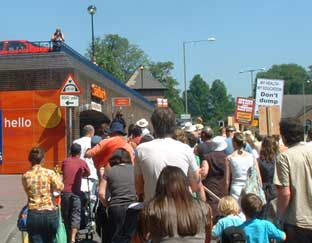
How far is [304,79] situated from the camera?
577 feet

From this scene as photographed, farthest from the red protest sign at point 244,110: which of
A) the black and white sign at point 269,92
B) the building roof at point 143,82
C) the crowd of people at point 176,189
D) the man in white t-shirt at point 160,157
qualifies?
the building roof at point 143,82

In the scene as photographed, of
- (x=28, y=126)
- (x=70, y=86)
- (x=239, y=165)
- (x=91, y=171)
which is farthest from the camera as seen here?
(x=28, y=126)

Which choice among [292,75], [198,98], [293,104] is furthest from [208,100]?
[293,104]

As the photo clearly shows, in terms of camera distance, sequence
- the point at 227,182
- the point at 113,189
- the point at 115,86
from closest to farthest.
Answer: the point at 113,189 < the point at 227,182 < the point at 115,86

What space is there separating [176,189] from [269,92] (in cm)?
1321

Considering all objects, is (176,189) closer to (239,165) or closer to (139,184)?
(139,184)

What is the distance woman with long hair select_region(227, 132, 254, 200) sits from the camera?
30.1ft

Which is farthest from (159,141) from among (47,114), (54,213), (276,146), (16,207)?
(47,114)

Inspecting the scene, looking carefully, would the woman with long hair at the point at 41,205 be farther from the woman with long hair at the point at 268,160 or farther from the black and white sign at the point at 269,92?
the black and white sign at the point at 269,92

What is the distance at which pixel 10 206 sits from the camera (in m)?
15.0

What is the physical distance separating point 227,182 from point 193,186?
144 inches

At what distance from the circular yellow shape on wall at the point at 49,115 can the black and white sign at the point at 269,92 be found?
9072 millimetres

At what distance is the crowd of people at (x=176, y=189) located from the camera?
4.29 m

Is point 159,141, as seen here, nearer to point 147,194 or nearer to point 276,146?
point 147,194
